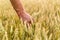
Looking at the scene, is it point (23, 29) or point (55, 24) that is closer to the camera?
point (23, 29)

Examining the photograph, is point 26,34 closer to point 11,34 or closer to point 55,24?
point 11,34

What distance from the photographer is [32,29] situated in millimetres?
1771

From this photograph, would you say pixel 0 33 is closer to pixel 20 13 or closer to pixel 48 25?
pixel 20 13

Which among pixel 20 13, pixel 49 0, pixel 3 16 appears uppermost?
pixel 20 13

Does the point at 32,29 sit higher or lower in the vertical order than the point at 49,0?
higher

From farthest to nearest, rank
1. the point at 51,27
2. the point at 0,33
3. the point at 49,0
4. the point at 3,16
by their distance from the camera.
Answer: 1. the point at 49,0
2. the point at 3,16
3. the point at 51,27
4. the point at 0,33

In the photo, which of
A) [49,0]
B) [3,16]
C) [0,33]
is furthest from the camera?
[49,0]

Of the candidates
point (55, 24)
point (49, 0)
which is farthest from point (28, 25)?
point (49, 0)

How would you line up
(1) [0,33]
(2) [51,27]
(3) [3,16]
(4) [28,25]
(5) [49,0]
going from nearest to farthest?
(1) [0,33] < (4) [28,25] < (2) [51,27] < (3) [3,16] < (5) [49,0]

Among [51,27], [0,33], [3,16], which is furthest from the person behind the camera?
[3,16]

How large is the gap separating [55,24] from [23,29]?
0.34 metres

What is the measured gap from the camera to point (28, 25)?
1.81m

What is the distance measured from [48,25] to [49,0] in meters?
2.37

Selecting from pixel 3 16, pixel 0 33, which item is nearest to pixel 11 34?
pixel 0 33
